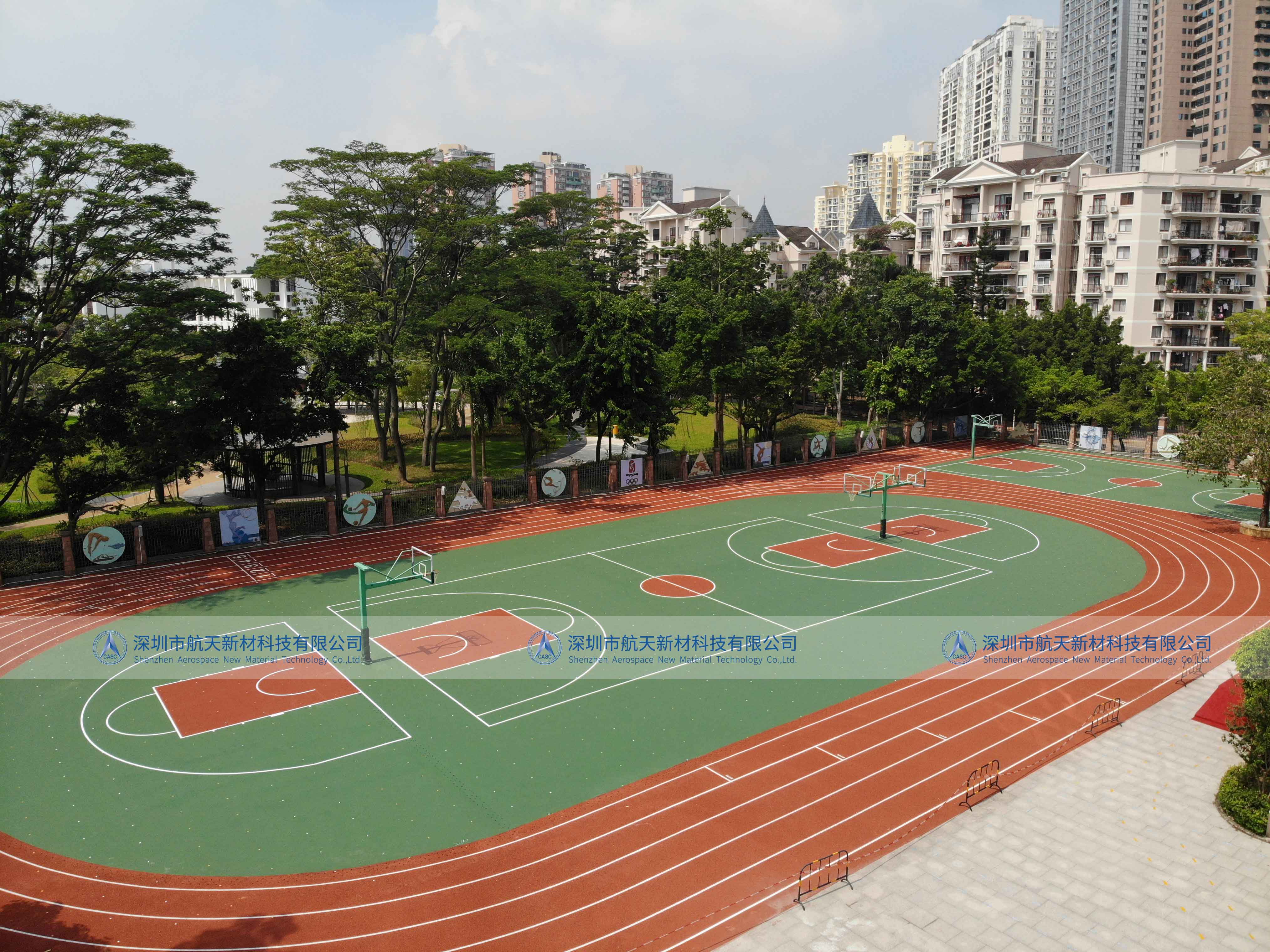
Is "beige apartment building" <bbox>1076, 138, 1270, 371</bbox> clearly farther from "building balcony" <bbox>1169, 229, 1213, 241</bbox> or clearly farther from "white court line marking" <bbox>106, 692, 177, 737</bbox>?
"white court line marking" <bbox>106, 692, 177, 737</bbox>

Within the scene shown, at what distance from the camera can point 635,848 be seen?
12.5 meters

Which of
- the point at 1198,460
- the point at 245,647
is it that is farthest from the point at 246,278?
the point at 1198,460

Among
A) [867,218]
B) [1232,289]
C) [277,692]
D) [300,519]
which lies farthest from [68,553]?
[867,218]

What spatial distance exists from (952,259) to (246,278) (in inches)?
3023

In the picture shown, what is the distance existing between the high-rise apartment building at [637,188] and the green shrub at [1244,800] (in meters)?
176

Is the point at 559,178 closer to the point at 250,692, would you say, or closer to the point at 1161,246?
the point at 1161,246

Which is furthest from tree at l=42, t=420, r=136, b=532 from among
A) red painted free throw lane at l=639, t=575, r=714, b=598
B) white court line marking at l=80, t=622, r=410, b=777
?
red painted free throw lane at l=639, t=575, r=714, b=598

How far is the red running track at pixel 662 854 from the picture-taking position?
10852 millimetres

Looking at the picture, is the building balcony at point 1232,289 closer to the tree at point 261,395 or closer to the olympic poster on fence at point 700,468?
the olympic poster on fence at point 700,468

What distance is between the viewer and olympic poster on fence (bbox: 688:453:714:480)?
127 ft

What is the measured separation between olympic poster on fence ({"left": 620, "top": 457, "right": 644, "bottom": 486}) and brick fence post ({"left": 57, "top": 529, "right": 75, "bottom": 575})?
19.7 m

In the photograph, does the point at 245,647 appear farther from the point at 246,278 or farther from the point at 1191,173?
the point at 246,278

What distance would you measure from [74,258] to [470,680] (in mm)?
17029

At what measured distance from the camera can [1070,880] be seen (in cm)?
1158
